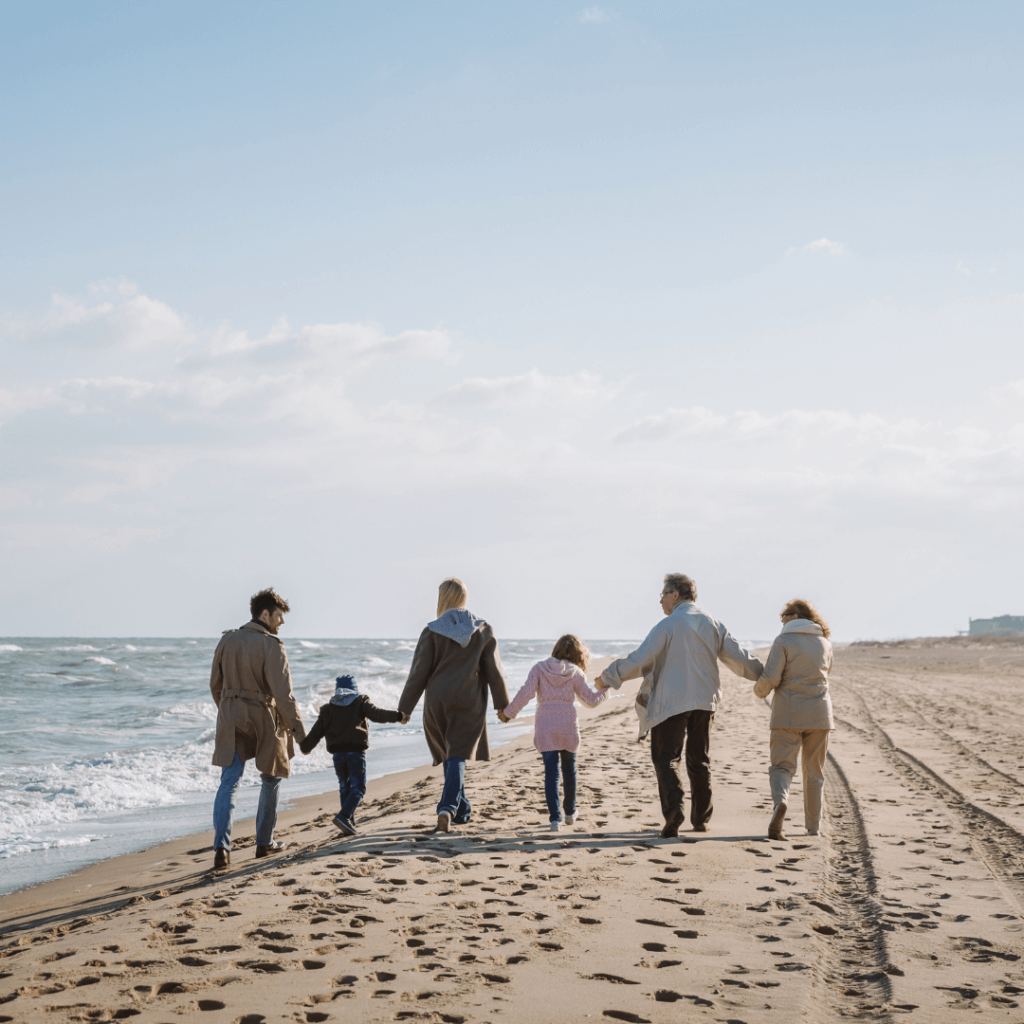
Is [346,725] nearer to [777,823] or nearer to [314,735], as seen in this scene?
[314,735]

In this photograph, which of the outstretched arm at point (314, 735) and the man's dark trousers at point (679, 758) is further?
the outstretched arm at point (314, 735)

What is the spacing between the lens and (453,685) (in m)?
7.14

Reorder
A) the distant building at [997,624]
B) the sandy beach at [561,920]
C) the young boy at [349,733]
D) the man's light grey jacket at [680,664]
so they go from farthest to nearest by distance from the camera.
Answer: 1. the distant building at [997,624]
2. the young boy at [349,733]
3. the man's light grey jacket at [680,664]
4. the sandy beach at [561,920]

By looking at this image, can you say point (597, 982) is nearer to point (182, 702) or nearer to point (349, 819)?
point (349, 819)

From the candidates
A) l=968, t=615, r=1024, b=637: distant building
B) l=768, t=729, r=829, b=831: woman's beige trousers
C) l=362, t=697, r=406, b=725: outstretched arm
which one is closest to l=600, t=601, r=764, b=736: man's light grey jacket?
l=768, t=729, r=829, b=831: woman's beige trousers

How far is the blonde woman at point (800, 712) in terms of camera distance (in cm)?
709

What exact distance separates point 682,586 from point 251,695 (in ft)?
11.4

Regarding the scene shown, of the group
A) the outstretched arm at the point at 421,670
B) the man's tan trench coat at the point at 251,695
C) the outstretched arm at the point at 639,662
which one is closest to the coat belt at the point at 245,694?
the man's tan trench coat at the point at 251,695

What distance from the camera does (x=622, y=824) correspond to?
7.59 m

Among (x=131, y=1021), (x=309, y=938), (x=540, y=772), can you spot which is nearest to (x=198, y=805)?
(x=540, y=772)

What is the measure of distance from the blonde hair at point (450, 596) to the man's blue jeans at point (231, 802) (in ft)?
6.03

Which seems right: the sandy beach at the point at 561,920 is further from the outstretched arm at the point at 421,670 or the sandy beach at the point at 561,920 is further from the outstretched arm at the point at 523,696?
the outstretched arm at the point at 421,670

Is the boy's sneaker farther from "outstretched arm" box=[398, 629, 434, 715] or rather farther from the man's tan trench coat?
"outstretched arm" box=[398, 629, 434, 715]

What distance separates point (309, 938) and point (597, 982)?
1475 millimetres
